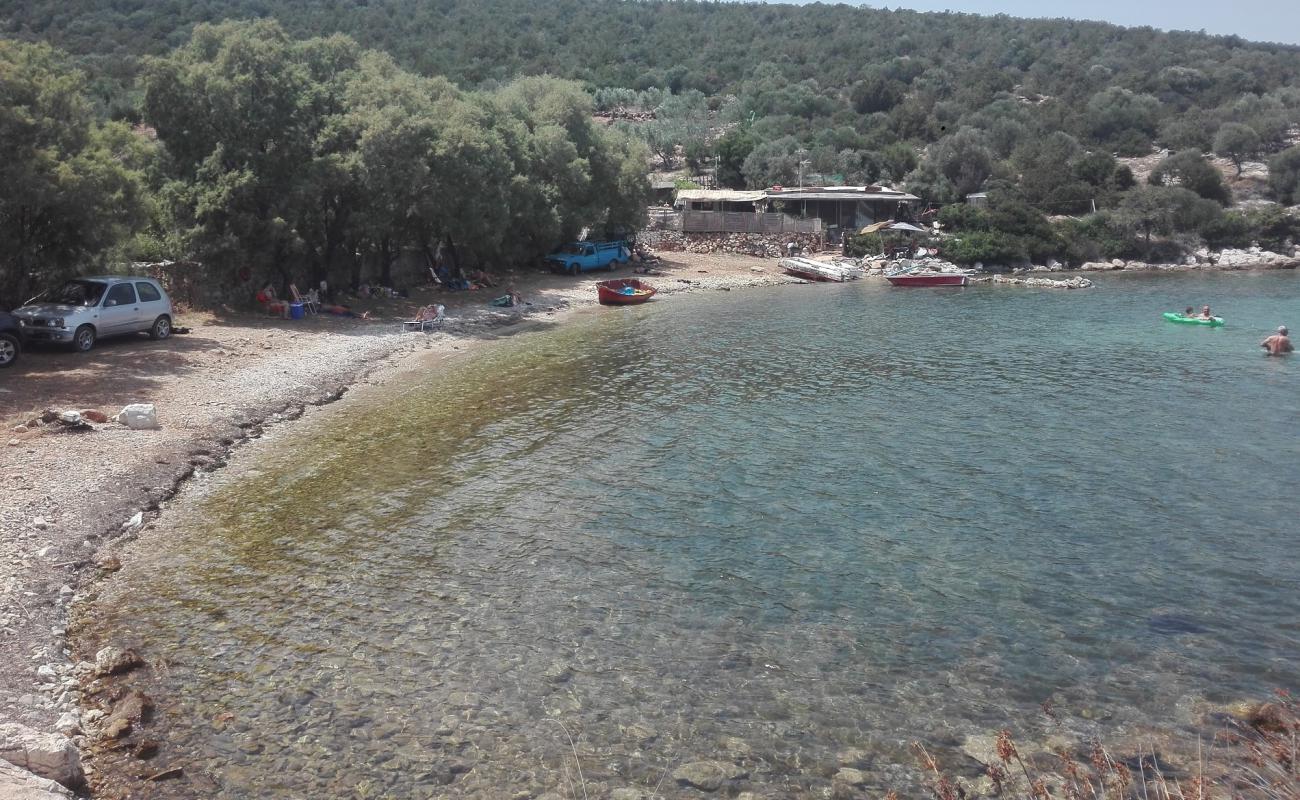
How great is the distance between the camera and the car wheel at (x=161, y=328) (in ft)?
89.8

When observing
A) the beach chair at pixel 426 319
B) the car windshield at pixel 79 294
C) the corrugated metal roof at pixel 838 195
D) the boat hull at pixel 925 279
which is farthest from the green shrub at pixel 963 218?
the car windshield at pixel 79 294

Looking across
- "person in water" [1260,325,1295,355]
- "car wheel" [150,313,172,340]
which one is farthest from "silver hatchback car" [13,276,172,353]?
"person in water" [1260,325,1295,355]

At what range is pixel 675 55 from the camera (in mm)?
163000

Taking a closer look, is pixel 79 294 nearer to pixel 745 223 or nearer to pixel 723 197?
pixel 745 223

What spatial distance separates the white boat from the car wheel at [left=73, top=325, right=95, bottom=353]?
1711 inches

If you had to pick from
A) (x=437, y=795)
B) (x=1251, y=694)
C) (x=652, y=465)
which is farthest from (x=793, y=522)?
(x=437, y=795)

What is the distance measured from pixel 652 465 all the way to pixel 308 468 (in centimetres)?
719

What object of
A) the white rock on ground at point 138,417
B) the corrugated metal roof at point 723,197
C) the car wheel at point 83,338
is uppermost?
the corrugated metal roof at point 723,197

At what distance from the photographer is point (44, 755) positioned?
8.47m

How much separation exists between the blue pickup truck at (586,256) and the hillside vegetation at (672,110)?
4.57 feet

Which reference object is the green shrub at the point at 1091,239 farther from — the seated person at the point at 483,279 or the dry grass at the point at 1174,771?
the dry grass at the point at 1174,771

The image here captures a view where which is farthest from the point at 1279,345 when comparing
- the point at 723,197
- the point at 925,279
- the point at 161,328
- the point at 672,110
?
the point at 672,110

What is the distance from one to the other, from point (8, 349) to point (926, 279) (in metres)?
48.6

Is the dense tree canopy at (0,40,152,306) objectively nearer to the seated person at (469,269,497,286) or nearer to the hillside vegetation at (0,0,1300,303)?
the hillside vegetation at (0,0,1300,303)
